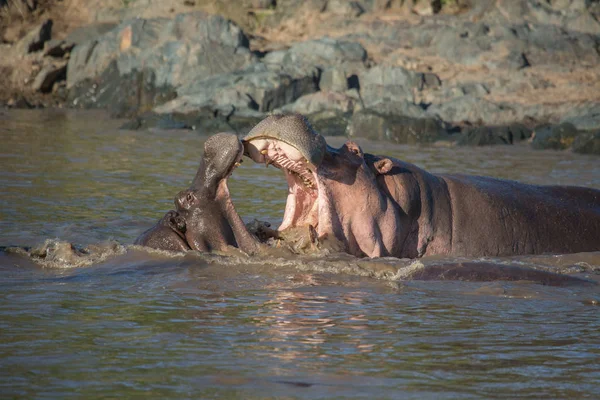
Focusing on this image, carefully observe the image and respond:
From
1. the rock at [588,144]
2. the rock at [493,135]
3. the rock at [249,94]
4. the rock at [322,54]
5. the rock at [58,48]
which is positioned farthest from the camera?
the rock at [58,48]

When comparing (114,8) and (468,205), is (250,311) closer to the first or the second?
(468,205)

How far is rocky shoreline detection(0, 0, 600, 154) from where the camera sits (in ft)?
60.6

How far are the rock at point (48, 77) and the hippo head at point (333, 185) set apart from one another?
2180cm

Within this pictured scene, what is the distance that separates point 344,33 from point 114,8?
28.6 ft

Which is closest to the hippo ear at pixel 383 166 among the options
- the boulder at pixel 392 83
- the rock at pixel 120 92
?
the boulder at pixel 392 83

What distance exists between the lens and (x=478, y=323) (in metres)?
4.97

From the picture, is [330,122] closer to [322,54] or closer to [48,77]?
[322,54]

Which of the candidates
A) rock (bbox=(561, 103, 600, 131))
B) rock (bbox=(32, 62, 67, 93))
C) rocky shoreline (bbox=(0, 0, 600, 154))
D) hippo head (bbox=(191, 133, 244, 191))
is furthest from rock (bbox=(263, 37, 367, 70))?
hippo head (bbox=(191, 133, 244, 191))

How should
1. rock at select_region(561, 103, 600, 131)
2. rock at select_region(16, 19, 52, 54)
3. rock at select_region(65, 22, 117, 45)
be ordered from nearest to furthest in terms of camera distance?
1. rock at select_region(561, 103, 600, 131)
2. rock at select_region(65, 22, 117, 45)
3. rock at select_region(16, 19, 52, 54)

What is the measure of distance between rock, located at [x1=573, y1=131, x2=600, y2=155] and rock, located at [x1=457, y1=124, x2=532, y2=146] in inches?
62.6

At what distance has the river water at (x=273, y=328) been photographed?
12.9ft

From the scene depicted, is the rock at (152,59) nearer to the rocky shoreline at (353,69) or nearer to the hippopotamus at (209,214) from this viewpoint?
the rocky shoreline at (353,69)

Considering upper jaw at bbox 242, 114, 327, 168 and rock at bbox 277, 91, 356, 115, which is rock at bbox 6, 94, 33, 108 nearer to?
rock at bbox 277, 91, 356, 115

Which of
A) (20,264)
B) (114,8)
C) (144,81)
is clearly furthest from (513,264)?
(114,8)
